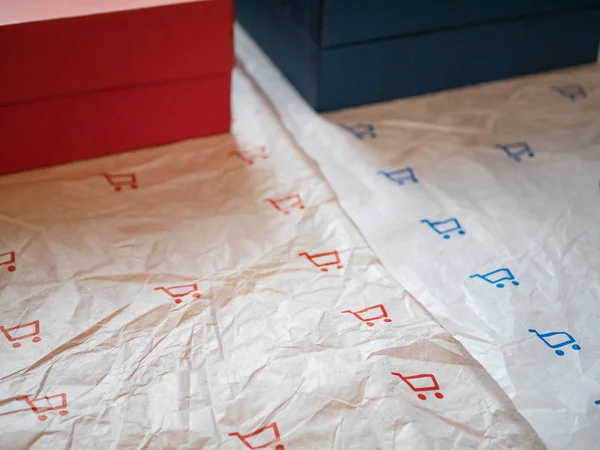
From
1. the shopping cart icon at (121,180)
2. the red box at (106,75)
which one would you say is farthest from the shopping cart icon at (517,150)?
the shopping cart icon at (121,180)

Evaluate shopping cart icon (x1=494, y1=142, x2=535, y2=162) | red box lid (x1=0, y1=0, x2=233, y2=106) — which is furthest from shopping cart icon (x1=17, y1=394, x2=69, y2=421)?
shopping cart icon (x1=494, y1=142, x2=535, y2=162)

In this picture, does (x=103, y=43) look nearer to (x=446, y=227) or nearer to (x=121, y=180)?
(x=121, y=180)

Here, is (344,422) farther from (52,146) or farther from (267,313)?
(52,146)

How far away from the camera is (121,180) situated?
3.04 ft

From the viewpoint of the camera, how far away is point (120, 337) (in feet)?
2.32

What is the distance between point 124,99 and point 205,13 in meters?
0.16

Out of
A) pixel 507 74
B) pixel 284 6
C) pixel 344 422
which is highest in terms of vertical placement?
pixel 284 6

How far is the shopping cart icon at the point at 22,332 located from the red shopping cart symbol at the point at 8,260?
0.09 meters

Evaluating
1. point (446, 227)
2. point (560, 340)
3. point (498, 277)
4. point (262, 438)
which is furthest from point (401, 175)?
point (262, 438)

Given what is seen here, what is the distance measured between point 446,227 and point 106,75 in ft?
1.58

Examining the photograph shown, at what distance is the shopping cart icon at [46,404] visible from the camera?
633 millimetres

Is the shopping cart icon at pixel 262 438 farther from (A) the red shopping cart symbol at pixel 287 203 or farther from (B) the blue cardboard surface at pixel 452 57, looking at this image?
(B) the blue cardboard surface at pixel 452 57

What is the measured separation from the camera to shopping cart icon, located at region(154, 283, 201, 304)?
2.48 feet

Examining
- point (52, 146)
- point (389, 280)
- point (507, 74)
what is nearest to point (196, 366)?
point (389, 280)
